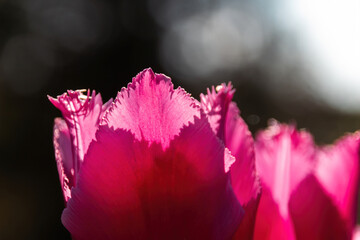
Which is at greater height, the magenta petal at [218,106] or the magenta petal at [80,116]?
the magenta petal at [218,106]

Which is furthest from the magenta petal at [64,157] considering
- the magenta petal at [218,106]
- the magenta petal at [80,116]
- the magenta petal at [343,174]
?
the magenta petal at [343,174]

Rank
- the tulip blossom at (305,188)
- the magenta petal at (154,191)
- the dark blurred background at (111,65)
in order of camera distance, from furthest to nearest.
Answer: the dark blurred background at (111,65), the tulip blossom at (305,188), the magenta petal at (154,191)

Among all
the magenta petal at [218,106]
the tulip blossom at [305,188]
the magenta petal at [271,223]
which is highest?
the magenta petal at [218,106]

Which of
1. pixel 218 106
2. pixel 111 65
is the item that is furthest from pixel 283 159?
pixel 111 65

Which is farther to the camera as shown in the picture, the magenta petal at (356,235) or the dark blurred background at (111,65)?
the dark blurred background at (111,65)

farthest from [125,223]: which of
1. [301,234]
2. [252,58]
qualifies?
[252,58]

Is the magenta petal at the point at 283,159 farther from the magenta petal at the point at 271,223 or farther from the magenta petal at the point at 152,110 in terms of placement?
the magenta petal at the point at 152,110

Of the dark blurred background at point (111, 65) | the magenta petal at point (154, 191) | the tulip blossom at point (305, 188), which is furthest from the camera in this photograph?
the dark blurred background at point (111, 65)
